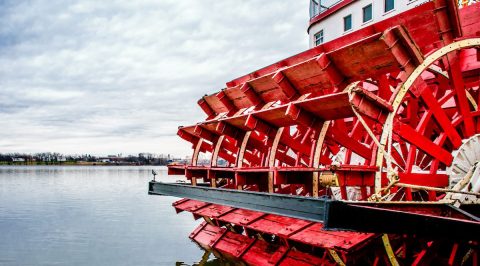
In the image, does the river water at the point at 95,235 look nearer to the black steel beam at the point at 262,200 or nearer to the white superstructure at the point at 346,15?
the black steel beam at the point at 262,200

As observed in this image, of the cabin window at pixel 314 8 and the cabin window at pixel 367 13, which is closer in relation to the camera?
the cabin window at pixel 367 13

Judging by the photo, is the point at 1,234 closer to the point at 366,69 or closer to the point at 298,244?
the point at 298,244

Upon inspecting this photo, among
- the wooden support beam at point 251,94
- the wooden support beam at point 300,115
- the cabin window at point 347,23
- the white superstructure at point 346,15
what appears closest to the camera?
the wooden support beam at point 300,115

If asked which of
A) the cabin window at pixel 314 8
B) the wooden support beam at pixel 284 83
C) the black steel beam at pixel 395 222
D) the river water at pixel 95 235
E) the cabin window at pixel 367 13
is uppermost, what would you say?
the cabin window at pixel 314 8

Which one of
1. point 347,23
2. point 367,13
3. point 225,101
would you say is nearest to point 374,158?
point 225,101

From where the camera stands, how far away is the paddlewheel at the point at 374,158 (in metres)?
3.14

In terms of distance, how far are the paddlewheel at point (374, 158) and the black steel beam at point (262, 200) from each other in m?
0.01

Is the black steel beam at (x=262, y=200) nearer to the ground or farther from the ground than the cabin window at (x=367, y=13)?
nearer to the ground

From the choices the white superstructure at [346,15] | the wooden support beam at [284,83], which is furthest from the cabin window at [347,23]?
the wooden support beam at [284,83]

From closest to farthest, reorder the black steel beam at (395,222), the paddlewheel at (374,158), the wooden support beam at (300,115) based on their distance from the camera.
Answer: the black steel beam at (395,222), the paddlewheel at (374,158), the wooden support beam at (300,115)

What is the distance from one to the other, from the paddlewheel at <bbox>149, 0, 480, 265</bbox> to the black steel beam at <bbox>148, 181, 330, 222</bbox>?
0.04ft

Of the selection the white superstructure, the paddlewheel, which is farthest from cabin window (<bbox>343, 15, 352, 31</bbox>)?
the paddlewheel

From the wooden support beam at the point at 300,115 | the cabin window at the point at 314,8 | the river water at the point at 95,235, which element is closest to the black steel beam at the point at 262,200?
the wooden support beam at the point at 300,115

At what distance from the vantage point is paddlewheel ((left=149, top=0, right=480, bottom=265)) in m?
3.14
